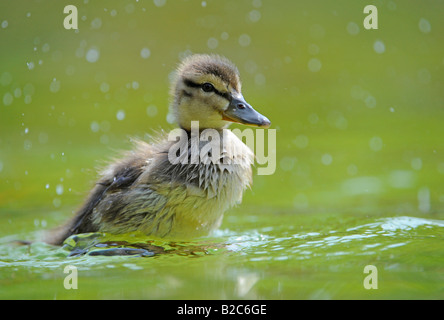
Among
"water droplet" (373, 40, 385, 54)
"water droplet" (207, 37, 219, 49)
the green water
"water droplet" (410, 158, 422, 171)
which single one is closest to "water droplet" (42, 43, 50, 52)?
the green water

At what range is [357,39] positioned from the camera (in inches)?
471

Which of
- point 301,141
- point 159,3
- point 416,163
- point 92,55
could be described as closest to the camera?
point 416,163

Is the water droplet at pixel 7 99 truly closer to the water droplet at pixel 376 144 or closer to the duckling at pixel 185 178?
the duckling at pixel 185 178

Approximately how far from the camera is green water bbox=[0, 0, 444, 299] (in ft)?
12.3

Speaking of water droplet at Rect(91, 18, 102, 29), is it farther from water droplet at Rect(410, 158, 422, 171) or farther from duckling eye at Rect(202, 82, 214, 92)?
duckling eye at Rect(202, 82, 214, 92)

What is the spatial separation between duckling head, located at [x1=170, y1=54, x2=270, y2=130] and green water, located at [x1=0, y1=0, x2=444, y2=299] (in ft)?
2.38

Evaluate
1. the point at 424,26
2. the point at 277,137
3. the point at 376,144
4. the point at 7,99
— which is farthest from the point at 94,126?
the point at 424,26

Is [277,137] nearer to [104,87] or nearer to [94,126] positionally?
[94,126]

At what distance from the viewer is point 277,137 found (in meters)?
7.95

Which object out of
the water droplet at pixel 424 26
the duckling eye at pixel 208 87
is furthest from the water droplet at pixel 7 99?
the water droplet at pixel 424 26

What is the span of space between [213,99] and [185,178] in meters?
0.67

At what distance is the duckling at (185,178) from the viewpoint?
178 inches
